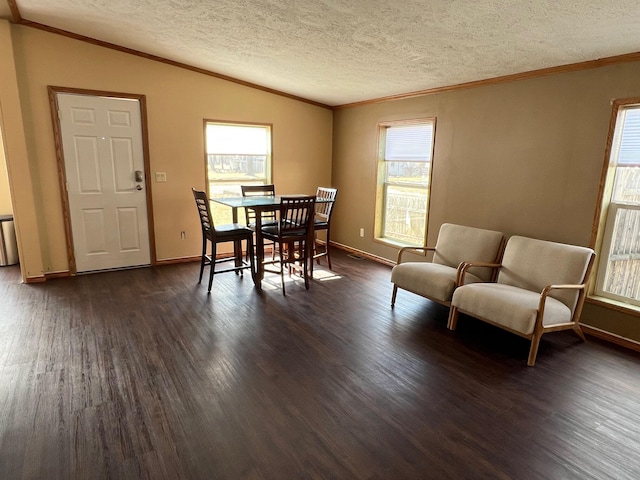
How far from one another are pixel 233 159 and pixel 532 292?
399cm

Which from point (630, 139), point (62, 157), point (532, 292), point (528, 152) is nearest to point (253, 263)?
point (62, 157)

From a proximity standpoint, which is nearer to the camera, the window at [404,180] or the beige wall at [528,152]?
the beige wall at [528,152]

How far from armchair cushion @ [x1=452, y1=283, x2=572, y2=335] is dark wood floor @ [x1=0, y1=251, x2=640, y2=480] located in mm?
264

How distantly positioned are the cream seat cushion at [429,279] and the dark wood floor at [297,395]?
255mm

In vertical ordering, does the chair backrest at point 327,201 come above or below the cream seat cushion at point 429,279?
above

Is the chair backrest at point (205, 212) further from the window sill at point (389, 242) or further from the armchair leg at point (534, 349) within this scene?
the armchair leg at point (534, 349)

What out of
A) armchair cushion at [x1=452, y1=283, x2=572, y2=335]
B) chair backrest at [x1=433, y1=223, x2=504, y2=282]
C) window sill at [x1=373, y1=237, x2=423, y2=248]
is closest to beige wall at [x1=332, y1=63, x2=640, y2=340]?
chair backrest at [x1=433, y1=223, x2=504, y2=282]

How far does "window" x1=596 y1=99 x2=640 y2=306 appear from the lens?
Answer: 9.67ft

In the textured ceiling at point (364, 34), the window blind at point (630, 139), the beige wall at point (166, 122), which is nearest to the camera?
the textured ceiling at point (364, 34)

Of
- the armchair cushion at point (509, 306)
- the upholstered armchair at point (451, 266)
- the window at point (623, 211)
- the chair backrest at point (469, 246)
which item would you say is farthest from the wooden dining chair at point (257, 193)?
the window at point (623, 211)

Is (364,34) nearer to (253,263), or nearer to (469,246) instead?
(469,246)

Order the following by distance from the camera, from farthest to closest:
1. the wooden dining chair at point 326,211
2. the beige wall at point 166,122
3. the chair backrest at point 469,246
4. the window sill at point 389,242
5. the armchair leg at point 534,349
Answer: the window sill at point 389,242 → the wooden dining chair at point 326,211 → the beige wall at point 166,122 → the chair backrest at point 469,246 → the armchair leg at point 534,349

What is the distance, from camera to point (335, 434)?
2.01 meters

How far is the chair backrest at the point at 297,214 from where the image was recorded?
13.0 ft
